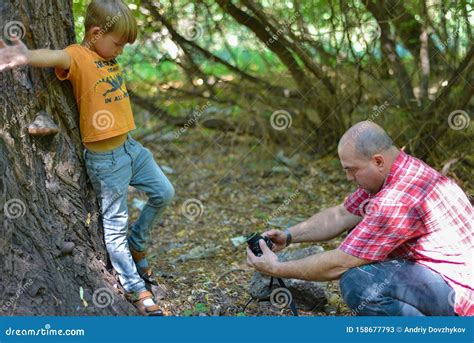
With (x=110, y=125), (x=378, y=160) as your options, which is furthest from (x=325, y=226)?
(x=110, y=125)

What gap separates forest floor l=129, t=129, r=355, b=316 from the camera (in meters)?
3.74

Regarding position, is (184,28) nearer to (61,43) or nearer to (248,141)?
(248,141)

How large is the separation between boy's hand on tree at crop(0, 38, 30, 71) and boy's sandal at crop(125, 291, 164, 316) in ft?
3.86

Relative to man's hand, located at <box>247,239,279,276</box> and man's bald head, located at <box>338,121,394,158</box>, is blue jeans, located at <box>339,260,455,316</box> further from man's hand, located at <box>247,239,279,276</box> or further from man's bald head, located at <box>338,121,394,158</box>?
man's bald head, located at <box>338,121,394,158</box>

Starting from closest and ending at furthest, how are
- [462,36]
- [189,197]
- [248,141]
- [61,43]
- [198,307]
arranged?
[61,43], [198,307], [462,36], [189,197], [248,141]

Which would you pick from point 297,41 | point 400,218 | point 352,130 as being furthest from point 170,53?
point 400,218

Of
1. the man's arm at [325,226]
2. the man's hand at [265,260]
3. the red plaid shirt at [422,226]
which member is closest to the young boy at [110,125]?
the man's hand at [265,260]

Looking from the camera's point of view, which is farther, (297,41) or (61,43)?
(297,41)

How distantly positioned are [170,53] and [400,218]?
10.0 feet

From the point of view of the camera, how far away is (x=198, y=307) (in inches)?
139

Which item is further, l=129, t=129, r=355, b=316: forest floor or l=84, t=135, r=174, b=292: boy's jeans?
l=129, t=129, r=355, b=316: forest floor

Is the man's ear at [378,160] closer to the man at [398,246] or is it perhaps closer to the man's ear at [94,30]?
the man at [398,246]

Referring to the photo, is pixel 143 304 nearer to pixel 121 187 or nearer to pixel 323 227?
pixel 121 187

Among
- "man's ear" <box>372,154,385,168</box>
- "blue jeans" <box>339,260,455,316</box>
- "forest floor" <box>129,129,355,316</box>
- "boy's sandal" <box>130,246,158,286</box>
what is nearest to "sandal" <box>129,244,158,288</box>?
"boy's sandal" <box>130,246,158,286</box>
